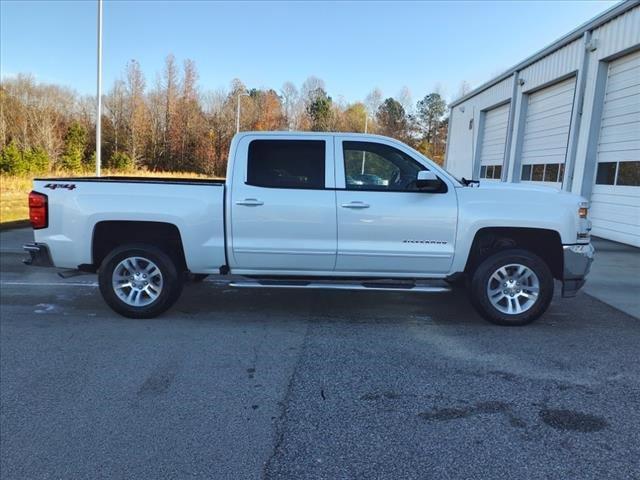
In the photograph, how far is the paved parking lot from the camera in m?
2.87

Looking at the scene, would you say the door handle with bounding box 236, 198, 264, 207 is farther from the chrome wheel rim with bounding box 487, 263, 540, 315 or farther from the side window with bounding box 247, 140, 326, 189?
the chrome wheel rim with bounding box 487, 263, 540, 315

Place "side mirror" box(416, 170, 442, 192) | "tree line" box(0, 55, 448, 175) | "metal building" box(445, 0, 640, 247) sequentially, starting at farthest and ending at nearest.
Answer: "tree line" box(0, 55, 448, 175) → "metal building" box(445, 0, 640, 247) → "side mirror" box(416, 170, 442, 192)

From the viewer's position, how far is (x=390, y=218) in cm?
530

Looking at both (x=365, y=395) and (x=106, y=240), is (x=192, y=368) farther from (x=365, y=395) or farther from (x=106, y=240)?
(x=106, y=240)

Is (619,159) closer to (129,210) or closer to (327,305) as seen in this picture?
(327,305)

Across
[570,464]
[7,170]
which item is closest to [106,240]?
[570,464]

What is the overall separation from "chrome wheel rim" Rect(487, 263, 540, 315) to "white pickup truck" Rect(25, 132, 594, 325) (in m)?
0.01

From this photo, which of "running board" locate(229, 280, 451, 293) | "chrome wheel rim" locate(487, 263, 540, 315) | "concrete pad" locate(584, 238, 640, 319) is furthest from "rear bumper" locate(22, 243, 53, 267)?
"concrete pad" locate(584, 238, 640, 319)

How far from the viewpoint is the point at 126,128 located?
5303 cm

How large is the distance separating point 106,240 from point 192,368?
227 cm

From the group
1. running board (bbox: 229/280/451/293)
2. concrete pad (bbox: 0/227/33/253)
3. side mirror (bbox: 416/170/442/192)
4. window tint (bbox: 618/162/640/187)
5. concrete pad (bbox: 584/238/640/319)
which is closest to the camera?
side mirror (bbox: 416/170/442/192)

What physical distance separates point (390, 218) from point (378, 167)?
2.07 feet

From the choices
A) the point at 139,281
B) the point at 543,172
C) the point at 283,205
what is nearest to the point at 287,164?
the point at 283,205

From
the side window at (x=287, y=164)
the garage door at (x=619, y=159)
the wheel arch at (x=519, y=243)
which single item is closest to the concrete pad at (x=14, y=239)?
the side window at (x=287, y=164)
